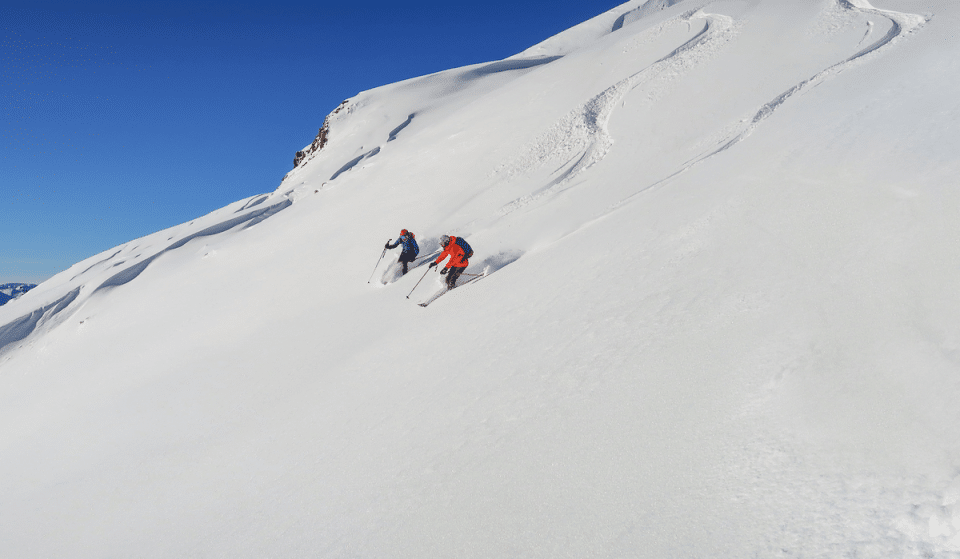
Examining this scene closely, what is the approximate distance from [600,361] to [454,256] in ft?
18.2

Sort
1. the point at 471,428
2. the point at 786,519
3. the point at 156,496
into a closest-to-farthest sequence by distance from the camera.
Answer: the point at 786,519, the point at 471,428, the point at 156,496

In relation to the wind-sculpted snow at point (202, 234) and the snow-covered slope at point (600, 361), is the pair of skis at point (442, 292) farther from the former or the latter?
the wind-sculpted snow at point (202, 234)

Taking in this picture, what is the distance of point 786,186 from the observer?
7172 millimetres

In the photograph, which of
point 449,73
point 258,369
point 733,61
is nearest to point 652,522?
point 258,369

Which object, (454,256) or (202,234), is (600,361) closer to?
(454,256)

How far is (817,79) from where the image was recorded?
11.8 m

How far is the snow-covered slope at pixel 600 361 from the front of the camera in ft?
10.4

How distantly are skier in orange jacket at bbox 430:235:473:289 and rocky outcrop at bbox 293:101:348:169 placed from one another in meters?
25.0

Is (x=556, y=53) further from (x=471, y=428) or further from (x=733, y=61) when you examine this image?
(x=471, y=428)

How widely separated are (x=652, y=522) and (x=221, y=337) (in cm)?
1205

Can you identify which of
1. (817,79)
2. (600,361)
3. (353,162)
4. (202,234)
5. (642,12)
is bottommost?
(600,361)

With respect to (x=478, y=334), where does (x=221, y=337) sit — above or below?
above

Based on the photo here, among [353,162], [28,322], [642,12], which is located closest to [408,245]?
[353,162]

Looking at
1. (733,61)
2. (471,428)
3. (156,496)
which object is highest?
(733,61)
